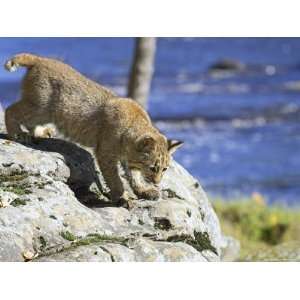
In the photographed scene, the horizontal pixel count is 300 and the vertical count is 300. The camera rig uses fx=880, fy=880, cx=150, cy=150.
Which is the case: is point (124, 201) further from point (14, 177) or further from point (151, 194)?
point (14, 177)

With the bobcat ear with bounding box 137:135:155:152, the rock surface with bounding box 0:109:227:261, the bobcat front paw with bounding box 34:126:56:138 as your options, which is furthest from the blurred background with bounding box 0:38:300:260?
the bobcat ear with bounding box 137:135:155:152

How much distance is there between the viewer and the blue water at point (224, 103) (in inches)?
302

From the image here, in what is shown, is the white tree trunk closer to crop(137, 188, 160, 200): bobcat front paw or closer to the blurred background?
the blurred background

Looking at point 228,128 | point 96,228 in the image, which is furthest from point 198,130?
point 96,228

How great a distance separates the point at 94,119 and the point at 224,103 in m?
2.58

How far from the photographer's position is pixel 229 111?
338 inches

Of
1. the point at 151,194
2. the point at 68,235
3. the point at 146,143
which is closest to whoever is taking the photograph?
the point at 68,235

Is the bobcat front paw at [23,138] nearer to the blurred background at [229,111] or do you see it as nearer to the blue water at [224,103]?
the blue water at [224,103]

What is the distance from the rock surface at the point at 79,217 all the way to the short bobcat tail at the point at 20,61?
1.84 feet

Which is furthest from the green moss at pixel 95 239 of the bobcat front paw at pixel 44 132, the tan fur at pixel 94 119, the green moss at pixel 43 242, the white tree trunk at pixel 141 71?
the white tree trunk at pixel 141 71

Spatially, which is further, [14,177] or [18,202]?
[14,177]

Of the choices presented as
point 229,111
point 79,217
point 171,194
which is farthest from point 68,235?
point 229,111
